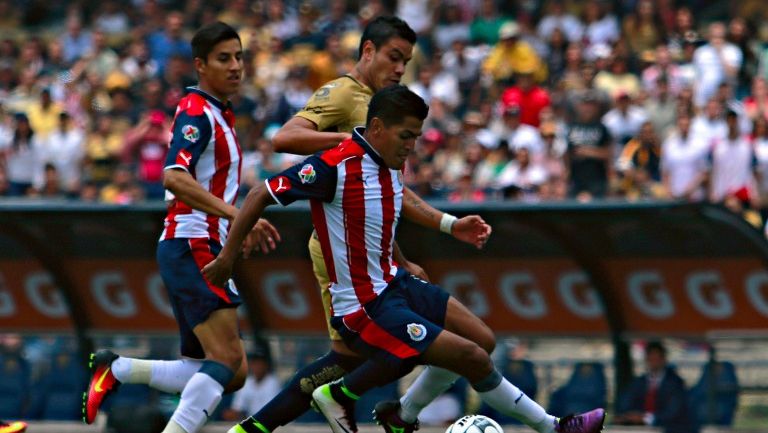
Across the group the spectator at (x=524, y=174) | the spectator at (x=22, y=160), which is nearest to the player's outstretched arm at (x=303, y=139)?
the spectator at (x=524, y=174)

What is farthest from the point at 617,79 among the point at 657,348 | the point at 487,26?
the point at 657,348

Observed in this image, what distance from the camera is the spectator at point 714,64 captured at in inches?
666

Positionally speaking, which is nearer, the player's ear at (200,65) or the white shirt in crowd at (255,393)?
the player's ear at (200,65)

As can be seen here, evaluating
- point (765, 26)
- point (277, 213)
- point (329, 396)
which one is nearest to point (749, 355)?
point (277, 213)

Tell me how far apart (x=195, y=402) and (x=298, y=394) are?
23.4 inches

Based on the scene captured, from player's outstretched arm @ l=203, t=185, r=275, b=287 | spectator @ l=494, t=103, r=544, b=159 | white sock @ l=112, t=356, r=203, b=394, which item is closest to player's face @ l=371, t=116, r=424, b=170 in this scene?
player's outstretched arm @ l=203, t=185, r=275, b=287

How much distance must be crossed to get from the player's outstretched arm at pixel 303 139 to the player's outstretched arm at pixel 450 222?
0.47 meters

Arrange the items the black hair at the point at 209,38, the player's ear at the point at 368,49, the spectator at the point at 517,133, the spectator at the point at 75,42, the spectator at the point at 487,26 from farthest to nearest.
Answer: the spectator at the point at 75,42, the spectator at the point at 487,26, the spectator at the point at 517,133, the player's ear at the point at 368,49, the black hair at the point at 209,38

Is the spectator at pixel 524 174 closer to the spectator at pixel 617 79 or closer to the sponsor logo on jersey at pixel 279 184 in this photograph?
the spectator at pixel 617 79

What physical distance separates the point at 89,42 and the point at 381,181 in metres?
14.4

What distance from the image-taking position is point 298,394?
848 centimetres

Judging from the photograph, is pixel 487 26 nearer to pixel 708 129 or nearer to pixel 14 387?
pixel 708 129

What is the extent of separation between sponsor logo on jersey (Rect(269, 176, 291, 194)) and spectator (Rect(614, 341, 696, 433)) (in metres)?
4.62

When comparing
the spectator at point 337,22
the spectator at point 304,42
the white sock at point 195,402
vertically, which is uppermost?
the spectator at point 337,22
